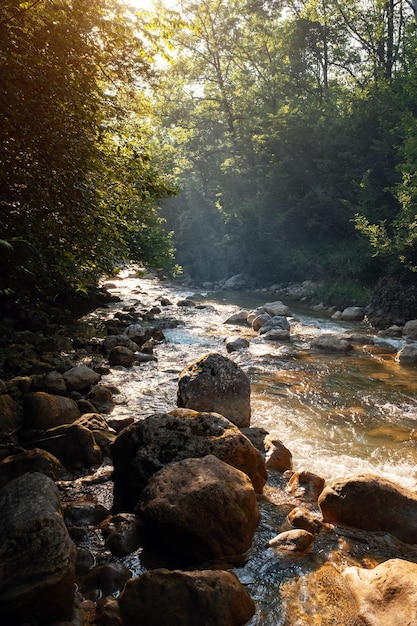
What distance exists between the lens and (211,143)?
40469 millimetres

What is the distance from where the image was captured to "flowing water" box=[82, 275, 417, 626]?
3.37 metres

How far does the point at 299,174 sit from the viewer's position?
92.1 ft

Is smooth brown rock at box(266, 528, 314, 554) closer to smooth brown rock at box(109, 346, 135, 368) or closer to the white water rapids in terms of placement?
the white water rapids

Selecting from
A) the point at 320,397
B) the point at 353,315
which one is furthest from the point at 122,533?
the point at 353,315

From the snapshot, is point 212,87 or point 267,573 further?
point 212,87

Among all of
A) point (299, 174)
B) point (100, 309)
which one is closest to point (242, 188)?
point (299, 174)

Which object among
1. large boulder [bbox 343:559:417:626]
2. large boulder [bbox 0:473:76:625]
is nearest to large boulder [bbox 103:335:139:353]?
large boulder [bbox 0:473:76:625]

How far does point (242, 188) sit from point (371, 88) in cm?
1177

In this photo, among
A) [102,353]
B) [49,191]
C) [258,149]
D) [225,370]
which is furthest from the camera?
[258,149]

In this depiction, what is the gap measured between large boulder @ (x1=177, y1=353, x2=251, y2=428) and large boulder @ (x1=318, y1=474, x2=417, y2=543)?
2.51 m

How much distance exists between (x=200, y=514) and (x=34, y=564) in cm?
131

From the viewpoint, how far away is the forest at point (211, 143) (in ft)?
15.1

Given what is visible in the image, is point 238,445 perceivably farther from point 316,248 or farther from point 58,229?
point 316,248

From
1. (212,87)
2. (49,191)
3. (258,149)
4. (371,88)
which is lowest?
(49,191)
